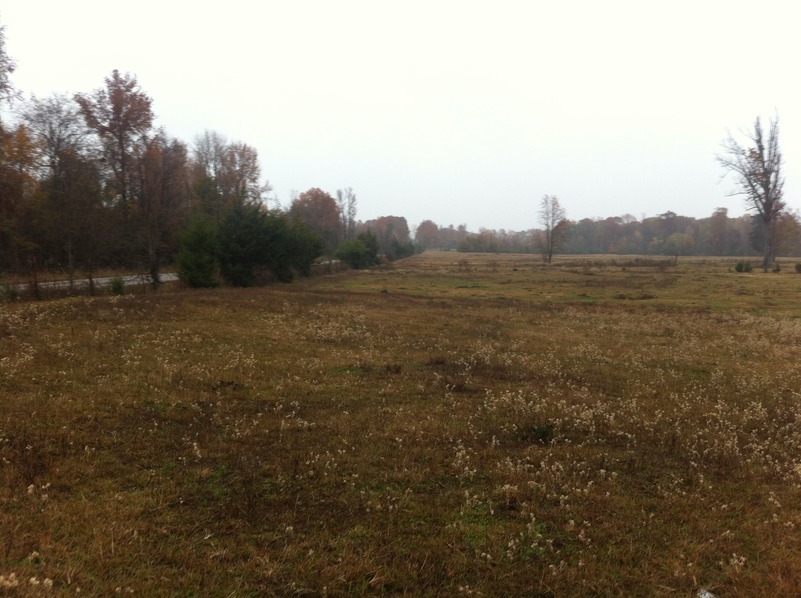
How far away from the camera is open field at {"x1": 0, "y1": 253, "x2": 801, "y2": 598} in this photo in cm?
501

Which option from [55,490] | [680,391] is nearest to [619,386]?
[680,391]

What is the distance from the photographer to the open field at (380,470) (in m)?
5.01

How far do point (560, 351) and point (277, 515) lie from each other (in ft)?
50.9

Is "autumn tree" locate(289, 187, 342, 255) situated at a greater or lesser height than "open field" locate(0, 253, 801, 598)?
greater

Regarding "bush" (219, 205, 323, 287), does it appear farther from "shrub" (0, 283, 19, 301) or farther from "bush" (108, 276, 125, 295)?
"shrub" (0, 283, 19, 301)

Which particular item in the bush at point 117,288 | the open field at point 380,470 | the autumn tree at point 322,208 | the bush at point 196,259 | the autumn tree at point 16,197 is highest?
the autumn tree at point 322,208

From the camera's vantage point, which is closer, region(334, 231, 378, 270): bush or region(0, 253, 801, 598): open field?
region(0, 253, 801, 598): open field

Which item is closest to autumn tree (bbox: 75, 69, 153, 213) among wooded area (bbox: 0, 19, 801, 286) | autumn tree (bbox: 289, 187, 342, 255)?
wooded area (bbox: 0, 19, 801, 286)

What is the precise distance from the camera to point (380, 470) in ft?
24.7

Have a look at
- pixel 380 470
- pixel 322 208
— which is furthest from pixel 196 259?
pixel 322 208

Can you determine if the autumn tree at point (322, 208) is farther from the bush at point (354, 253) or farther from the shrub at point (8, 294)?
the shrub at point (8, 294)

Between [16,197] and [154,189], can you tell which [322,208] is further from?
[16,197]

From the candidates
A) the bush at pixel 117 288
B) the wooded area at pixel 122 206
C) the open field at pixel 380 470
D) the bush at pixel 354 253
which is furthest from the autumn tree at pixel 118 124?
the bush at pixel 354 253

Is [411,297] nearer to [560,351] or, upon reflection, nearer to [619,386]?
[560,351]
